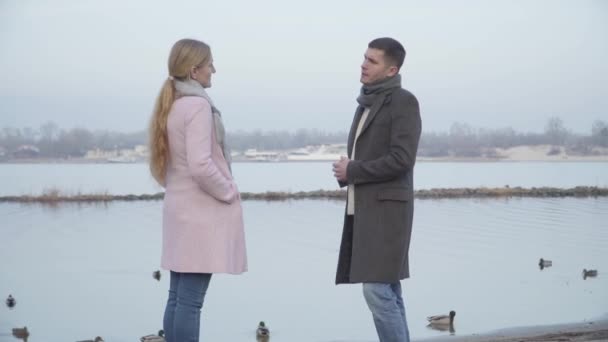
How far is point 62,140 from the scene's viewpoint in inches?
2874

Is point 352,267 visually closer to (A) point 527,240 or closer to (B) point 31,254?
(B) point 31,254

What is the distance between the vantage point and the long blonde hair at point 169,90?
393 cm

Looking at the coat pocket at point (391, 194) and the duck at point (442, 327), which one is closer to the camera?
the coat pocket at point (391, 194)

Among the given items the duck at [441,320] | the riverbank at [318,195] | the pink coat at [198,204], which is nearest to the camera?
the pink coat at [198,204]

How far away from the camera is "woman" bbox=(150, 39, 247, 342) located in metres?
3.90

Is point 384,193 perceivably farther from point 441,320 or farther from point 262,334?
point 441,320

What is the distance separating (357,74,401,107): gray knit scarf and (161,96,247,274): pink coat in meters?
0.70

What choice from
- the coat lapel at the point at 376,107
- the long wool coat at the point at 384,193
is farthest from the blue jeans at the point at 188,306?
the coat lapel at the point at 376,107

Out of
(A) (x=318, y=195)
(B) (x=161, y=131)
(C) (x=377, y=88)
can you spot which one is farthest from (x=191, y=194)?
(A) (x=318, y=195)

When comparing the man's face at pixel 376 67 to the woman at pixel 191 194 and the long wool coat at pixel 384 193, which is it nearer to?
the long wool coat at pixel 384 193

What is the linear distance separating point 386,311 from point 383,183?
0.57m

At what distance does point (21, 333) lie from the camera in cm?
954

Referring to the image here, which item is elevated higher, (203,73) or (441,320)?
(203,73)

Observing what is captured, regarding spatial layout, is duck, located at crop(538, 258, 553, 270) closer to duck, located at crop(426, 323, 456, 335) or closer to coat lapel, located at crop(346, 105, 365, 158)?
duck, located at crop(426, 323, 456, 335)
